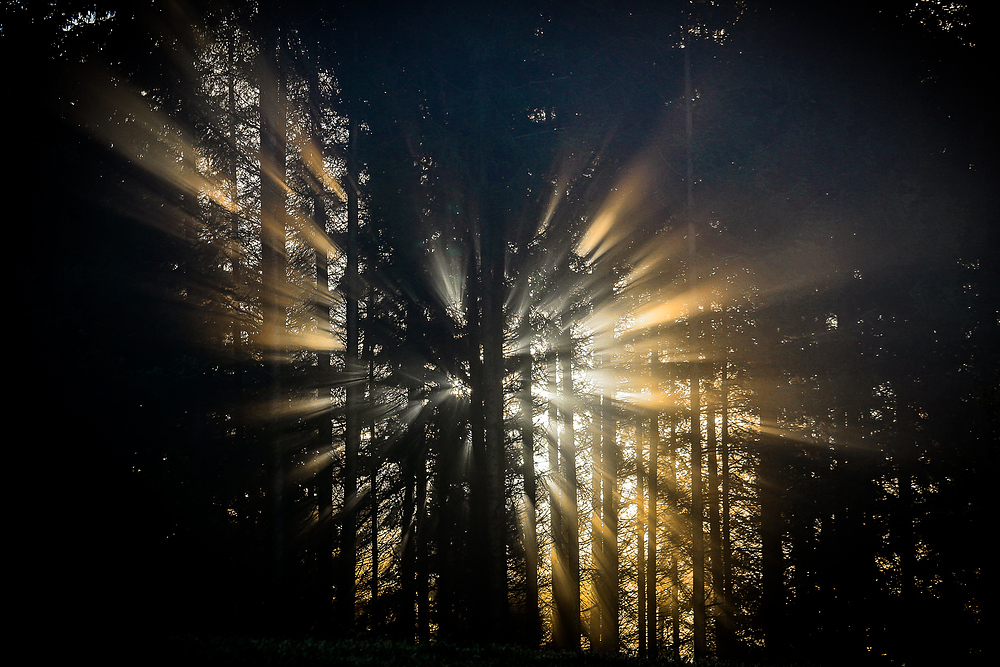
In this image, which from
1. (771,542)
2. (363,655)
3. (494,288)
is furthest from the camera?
(771,542)

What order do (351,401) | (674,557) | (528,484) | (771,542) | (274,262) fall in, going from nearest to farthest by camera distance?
(274,262) → (351,401) → (771,542) → (528,484) → (674,557)

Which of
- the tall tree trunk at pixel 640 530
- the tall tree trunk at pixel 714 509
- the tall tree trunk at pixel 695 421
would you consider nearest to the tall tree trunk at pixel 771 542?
the tall tree trunk at pixel 714 509

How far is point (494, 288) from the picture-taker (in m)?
9.56

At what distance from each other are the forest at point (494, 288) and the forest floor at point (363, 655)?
1.79 metres

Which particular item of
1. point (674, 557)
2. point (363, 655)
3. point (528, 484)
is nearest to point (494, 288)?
point (528, 484)

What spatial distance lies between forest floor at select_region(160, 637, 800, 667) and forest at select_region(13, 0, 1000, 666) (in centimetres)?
179

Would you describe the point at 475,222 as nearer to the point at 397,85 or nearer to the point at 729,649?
the point at 397,85

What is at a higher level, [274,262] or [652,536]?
[274,262]

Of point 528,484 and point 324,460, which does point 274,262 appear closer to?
point 324,460

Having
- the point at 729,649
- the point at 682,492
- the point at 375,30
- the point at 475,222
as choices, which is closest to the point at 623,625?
the point at 729,649

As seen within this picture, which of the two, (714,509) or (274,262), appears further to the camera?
(714,509)

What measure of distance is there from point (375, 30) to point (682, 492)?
12.7 meters

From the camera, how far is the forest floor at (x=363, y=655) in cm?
489

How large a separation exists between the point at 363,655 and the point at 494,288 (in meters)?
6.23
